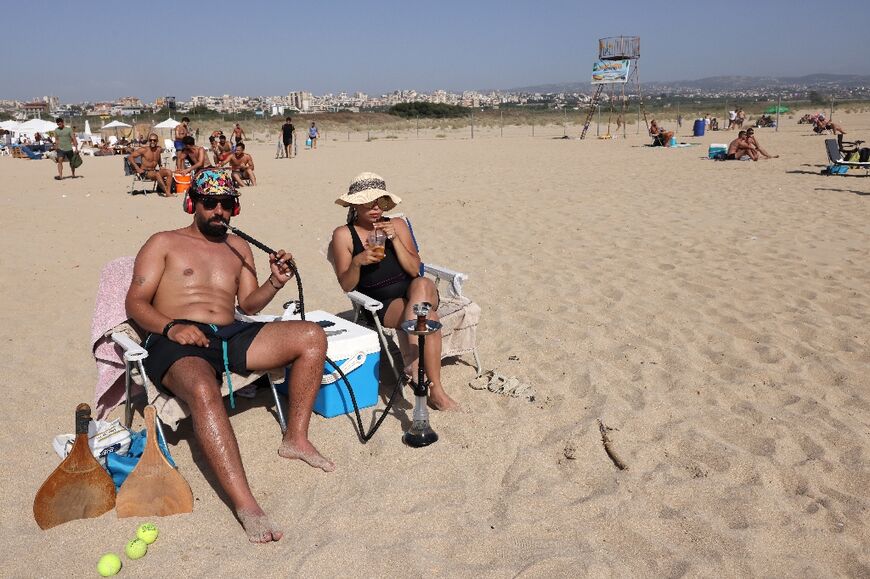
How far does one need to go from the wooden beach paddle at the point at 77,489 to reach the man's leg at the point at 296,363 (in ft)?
2.57

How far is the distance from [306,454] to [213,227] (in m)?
1.28

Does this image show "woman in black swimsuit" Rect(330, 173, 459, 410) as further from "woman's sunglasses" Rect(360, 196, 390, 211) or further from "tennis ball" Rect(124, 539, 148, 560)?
"tennis ball" Rect(124, 539, 148, 560)

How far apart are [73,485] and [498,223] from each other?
7.02 meters

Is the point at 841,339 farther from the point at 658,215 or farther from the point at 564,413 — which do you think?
the point at 658,215

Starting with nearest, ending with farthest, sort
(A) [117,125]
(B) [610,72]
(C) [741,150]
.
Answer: (C) [741,150], (A) [117,125], (B) [610,72]

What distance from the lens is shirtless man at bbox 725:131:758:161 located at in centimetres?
1664

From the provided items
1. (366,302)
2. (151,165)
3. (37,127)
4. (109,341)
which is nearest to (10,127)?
Result: (37,127)

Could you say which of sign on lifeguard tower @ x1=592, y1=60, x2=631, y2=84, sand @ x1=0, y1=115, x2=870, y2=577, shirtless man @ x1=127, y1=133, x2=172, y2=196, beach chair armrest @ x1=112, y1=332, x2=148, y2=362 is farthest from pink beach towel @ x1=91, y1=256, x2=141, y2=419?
sign on lifeguard tower @ x1=592, y1=60, x2=631, y2=84

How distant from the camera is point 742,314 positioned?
17.4ft

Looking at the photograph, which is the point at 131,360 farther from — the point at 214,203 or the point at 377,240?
the point at 377,240

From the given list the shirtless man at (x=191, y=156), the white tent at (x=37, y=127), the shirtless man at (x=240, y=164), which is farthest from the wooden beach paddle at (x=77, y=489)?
the white tent at (x=37, y=127)

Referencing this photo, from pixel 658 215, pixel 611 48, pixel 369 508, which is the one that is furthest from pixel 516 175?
pixel 611 48

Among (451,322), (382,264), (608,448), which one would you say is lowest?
(608,448)

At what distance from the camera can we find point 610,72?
31266mm
